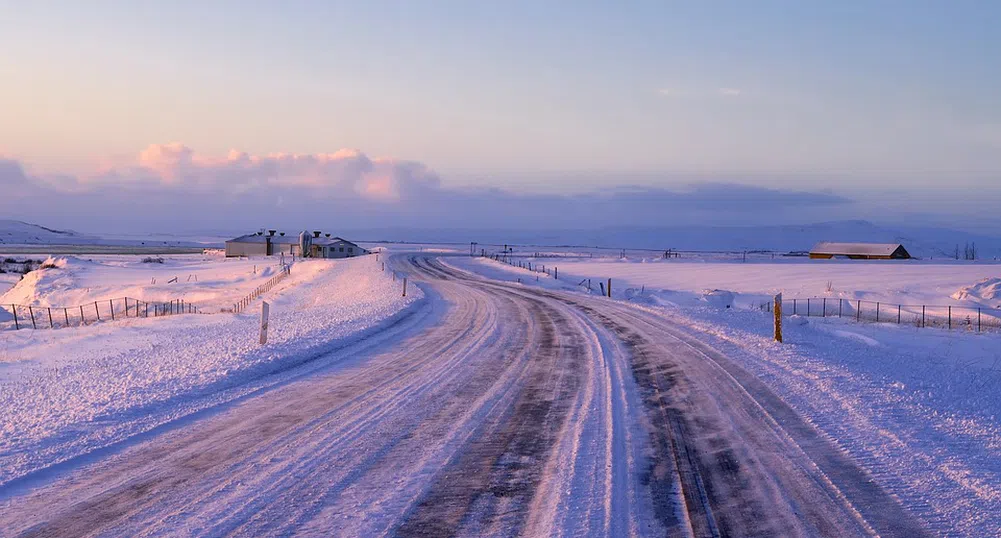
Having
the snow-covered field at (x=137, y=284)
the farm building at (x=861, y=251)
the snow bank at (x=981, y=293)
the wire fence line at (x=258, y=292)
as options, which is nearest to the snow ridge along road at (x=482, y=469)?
the wire fence line at (x=258, y=292)

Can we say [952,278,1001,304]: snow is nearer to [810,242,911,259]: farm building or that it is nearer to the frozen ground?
the frozen ground

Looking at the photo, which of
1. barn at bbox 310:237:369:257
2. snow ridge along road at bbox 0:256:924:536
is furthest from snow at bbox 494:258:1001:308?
barn at bbox 310:237:369:257

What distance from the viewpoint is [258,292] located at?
2040 inches

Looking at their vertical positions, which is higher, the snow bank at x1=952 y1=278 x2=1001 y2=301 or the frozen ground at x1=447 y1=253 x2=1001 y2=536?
the frozen ground at x1=447 y1=253 x2=1001 y2=536

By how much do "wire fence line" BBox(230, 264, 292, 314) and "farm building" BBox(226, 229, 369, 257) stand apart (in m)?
43.9

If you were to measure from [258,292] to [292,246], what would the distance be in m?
78.0

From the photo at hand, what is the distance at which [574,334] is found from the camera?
824 inches

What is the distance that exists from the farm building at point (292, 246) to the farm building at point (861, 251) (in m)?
75.6

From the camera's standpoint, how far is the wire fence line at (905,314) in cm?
3316

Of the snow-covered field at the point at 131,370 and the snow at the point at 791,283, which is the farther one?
the snow at the point at 791,283

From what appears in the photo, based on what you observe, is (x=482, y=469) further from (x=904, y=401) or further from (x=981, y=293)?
(x=981, y=293)

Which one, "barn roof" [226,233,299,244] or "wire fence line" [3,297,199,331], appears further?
"barn roof" [226,233,299,244]

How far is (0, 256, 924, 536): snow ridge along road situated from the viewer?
6.19m

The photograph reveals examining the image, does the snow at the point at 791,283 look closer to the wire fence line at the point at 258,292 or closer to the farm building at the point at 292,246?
the wire fence line at the point at 258,292
